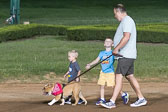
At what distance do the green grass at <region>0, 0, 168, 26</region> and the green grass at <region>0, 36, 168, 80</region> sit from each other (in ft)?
38.6

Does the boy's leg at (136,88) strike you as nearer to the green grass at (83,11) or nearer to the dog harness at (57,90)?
the dog harness at (57,90)

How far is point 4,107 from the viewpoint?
9.38 m

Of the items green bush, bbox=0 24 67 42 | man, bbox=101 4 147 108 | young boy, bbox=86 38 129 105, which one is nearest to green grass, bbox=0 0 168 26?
green bush, bbox=0 24 67 42

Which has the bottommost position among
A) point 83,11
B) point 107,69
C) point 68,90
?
point 68,90

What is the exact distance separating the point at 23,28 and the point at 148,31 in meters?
5.74

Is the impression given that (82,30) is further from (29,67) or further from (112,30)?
(29,67)

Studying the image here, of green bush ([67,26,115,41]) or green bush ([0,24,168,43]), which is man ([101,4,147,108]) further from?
green bush ([67,26,115,41])

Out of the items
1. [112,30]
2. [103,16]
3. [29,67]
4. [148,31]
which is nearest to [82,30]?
[112,30]

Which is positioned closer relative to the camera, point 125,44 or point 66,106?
point 125,44

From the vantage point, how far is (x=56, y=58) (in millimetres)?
16281

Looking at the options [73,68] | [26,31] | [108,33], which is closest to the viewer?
[73,68]

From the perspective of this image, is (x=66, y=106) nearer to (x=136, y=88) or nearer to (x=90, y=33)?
(x=136, y=88)

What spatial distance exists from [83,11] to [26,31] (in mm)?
18639

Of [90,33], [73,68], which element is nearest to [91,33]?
[90,33]
